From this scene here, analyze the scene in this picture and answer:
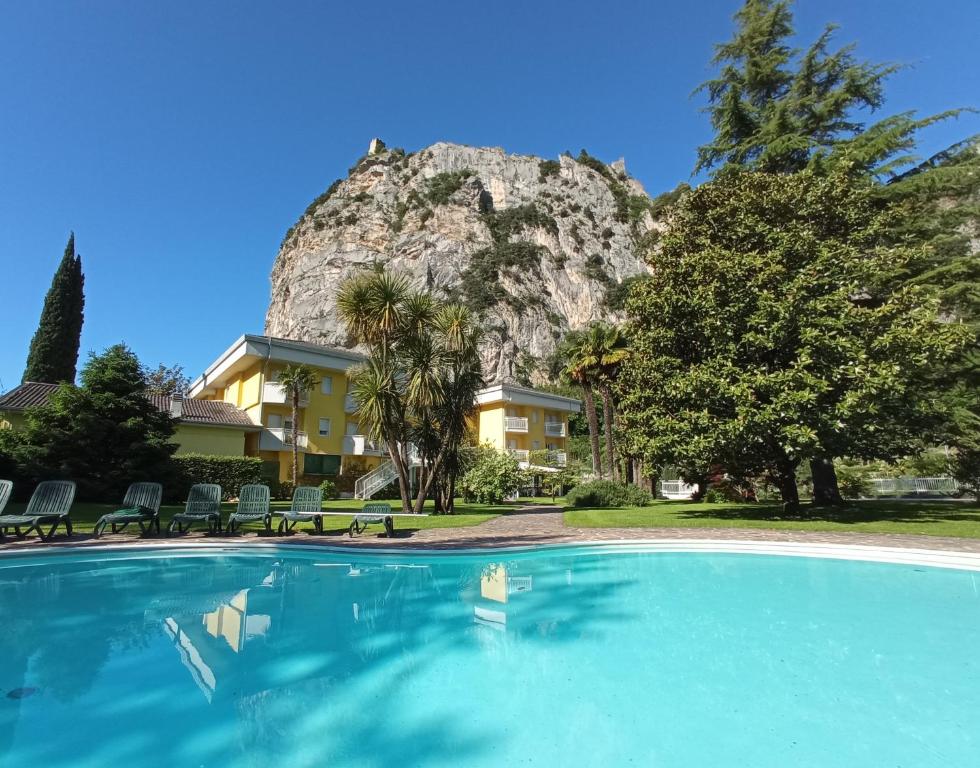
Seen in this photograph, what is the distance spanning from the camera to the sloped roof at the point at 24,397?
21922 millimetres

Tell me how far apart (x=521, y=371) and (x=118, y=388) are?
168ft

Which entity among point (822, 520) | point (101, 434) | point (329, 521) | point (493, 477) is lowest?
point (822, 520)

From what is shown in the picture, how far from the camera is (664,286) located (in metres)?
16.4

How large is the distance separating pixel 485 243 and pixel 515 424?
4560 cm

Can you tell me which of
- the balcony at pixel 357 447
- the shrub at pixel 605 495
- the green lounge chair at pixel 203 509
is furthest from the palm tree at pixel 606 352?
the green lounge chair at pixel 203 509

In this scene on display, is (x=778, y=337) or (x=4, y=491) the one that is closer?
(x=4, y=491)

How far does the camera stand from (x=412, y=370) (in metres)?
16.8

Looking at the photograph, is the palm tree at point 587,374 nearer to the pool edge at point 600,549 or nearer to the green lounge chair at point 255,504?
the pool edge at point 600,549

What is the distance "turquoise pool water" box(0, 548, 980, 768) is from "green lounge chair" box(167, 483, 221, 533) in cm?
395

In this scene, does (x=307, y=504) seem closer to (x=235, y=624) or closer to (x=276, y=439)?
(x=235, y=624)

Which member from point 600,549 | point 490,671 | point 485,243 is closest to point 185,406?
point 600,549

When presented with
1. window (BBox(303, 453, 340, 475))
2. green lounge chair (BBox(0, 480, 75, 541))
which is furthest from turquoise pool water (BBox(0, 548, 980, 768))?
window (BBox(303, 453, 340, 475))

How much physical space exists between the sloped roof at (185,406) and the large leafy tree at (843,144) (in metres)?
28.1

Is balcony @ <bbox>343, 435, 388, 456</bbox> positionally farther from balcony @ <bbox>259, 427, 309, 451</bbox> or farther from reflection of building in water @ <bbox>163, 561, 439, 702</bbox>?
reflection of building in water @ <bbox>163, 561, 439, 702</bbox>
